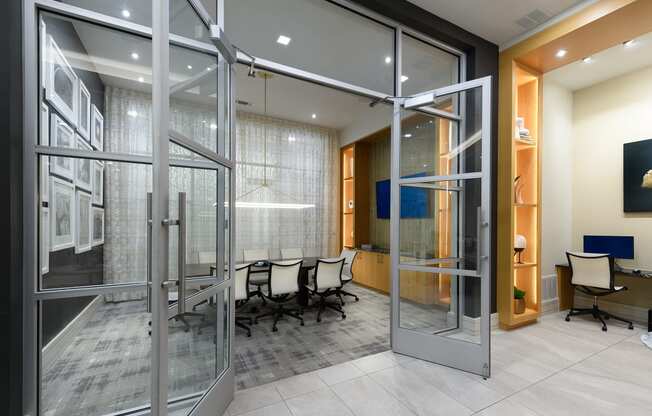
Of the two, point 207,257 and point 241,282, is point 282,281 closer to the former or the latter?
point 241,282

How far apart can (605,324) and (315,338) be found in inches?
144

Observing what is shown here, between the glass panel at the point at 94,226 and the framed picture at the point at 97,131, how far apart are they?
0.16 m

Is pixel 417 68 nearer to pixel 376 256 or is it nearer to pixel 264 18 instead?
pixel 264 18

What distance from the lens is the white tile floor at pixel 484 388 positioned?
1.96 m

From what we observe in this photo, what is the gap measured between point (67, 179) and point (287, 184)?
4.12m

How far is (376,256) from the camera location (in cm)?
535

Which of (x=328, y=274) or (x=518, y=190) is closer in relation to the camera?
(x=518, y=190)

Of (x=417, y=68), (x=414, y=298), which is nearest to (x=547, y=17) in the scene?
(x=417, y=68)

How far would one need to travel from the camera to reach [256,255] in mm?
5312

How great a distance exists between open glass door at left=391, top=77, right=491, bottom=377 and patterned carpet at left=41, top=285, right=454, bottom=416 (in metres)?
0.12

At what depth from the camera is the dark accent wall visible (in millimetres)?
2662

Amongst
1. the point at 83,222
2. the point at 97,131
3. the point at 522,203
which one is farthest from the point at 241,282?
the point at 522,203

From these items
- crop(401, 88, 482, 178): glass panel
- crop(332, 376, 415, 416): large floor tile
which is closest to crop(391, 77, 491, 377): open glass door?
crop(401, 88, 482, 178): glass panel

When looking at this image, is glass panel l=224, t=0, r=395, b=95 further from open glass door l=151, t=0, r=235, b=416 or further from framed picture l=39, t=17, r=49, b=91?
framed picture l=39, t=17, r=49, b=91
